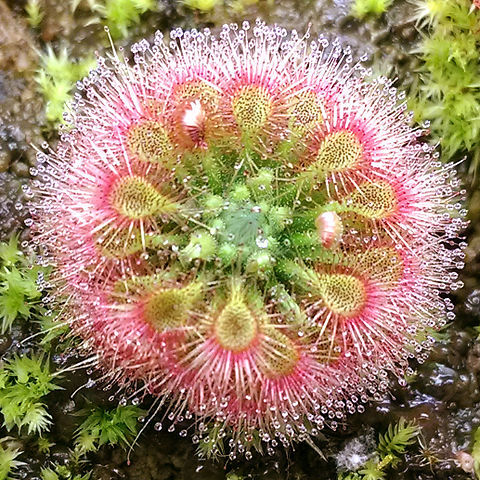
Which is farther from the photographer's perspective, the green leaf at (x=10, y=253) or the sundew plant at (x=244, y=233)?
the green leaf at (x=10, y=253)

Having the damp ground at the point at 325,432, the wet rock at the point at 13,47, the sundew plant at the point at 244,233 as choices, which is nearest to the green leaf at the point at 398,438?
the damp ground at the point at 325,432

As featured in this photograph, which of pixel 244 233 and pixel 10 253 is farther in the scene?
pixel 10 253

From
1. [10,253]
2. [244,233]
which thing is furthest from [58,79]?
[244,233]

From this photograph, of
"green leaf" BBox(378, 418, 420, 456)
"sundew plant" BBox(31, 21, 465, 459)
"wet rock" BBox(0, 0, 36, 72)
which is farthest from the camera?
"wet rock" BBox(0, 0, 36, 72)

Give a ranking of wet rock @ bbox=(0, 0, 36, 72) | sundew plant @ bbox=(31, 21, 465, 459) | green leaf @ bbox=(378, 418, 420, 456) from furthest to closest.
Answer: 1. wet rock @ bbox=(0, 0, 36, 72)
2. green leaf @ bbox=(378, 418, 420, 456)
3. sundew plant @ bbox=(31, 21, 465, 459)

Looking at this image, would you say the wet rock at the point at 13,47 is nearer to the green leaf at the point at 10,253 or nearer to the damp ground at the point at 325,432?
the damp ground at the point at 325,432

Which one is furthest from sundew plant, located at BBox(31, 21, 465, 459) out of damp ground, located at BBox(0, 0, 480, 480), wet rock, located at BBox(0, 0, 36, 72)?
wet rock, located at BBox(0, 0, 36, 72)

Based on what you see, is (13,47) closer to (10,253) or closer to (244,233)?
(10,253)

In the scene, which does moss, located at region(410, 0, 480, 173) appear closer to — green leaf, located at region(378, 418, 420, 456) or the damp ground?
the damp ground
